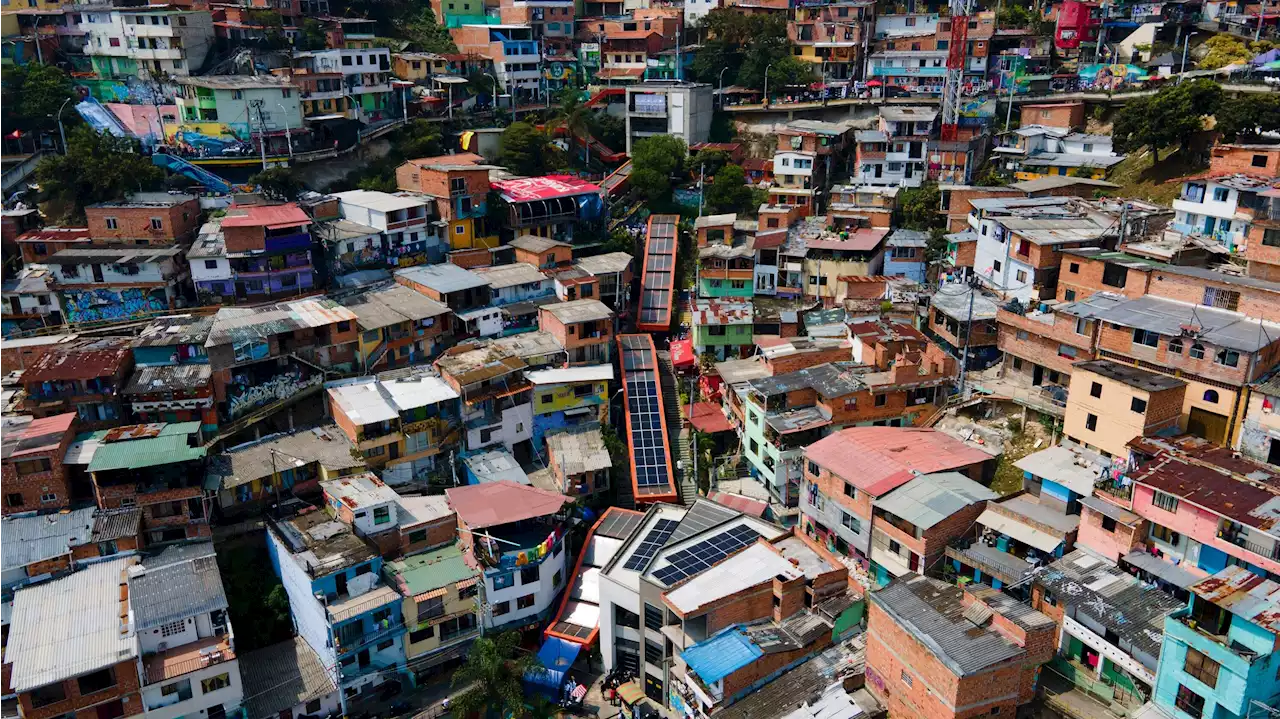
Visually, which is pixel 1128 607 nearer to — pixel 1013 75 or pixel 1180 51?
pixel 1013 75

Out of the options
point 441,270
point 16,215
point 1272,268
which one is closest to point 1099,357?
point 1272,268

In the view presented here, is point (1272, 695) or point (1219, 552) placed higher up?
point (1219, 552)

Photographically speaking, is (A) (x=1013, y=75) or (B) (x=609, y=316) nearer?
(B) (x=609, y=316)

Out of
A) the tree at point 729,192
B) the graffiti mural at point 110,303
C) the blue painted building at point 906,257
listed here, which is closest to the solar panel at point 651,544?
the blue painted building at point 906,257

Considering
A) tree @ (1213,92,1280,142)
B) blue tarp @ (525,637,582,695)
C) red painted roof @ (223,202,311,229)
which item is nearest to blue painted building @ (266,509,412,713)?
blue tarp @ (525,637,582,695)

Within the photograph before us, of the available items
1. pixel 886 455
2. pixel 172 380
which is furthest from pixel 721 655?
pixel 172 380

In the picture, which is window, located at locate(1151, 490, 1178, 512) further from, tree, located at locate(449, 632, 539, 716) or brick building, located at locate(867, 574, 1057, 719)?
tree, located at locate(449, 632, 539, 716)

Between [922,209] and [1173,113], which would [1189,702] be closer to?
[922,209]
